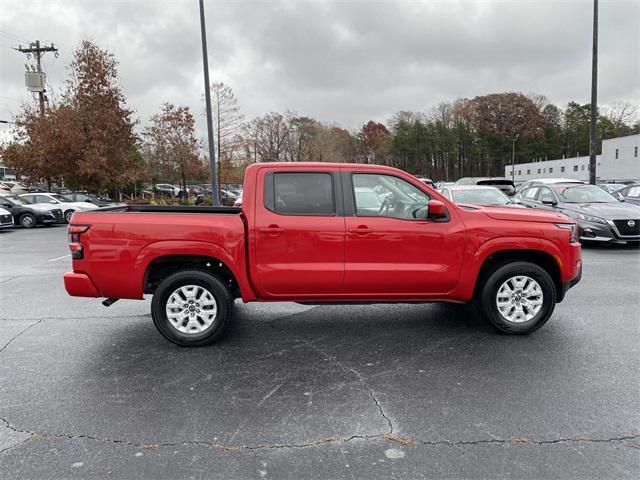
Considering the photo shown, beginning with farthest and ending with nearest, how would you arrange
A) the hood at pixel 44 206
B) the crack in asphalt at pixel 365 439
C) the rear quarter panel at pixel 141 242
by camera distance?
the hood at pixel 44 206
the rear quarter panel at pixel 141 242
the crack in asphalt at pixel 365 439

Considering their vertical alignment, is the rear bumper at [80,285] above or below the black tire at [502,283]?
above

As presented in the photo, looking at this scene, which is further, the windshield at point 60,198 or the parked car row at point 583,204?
the windshield at point 60,198

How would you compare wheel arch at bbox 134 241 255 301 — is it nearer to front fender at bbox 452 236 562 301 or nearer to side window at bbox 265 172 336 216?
side window at bbox 265 172 336 216

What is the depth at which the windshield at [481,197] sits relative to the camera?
11289mm

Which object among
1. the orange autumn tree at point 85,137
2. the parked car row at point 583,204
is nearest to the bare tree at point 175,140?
the orange autumn tree at point 85,137

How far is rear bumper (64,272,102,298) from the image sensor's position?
4648 mm

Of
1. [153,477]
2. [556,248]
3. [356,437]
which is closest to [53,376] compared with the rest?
[153,477]

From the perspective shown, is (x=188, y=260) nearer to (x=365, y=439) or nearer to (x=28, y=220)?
(x=365, y=439)

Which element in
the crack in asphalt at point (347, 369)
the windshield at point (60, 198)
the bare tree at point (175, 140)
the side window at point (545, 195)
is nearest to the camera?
the crack in asphalt at point (347, 369)

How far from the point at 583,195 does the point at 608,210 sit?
1.18m

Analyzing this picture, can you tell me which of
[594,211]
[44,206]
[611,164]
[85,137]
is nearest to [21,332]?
[594,211]

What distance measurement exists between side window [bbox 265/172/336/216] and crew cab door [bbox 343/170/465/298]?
20 centimetres

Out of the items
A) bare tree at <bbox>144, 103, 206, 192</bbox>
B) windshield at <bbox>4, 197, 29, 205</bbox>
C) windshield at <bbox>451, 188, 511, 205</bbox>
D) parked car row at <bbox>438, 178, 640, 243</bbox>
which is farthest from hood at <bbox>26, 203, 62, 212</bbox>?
windshield at <bbox>451, 188, 511, 205</bbox>

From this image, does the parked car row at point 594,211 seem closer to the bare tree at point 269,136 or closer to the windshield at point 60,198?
the windshield at point 60,198
